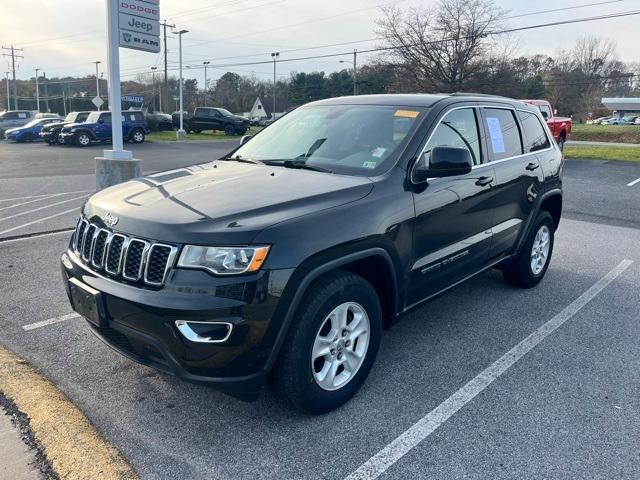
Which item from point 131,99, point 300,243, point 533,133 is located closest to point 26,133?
point 131,99

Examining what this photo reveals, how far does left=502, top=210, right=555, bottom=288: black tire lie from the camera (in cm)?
523

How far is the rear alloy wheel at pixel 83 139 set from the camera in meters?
26.2

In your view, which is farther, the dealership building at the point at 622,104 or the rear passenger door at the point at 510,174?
the dealership building at the point at 622,104

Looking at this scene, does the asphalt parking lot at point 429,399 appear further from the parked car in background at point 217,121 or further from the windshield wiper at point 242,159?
the parked car in background at point 217,121

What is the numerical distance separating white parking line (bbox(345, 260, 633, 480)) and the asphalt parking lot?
0.01 metres

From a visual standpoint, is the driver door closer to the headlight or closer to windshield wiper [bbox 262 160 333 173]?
windshield wiper [bbox 262 160 333 173]

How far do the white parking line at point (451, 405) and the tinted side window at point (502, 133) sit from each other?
1.49 meters

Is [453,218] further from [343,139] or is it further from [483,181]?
[343,139]

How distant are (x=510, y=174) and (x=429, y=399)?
88.0 inches

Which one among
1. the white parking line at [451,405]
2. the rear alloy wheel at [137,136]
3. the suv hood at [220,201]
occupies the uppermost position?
the suv hood at [220,201]

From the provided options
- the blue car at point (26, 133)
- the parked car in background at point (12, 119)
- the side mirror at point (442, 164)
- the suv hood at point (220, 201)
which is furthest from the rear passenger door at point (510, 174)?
Answer: the parked car in background at point (12, 119)

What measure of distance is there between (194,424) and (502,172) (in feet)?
10.2

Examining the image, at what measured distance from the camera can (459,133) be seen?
4160mm

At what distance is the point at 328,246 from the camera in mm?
2898
